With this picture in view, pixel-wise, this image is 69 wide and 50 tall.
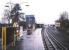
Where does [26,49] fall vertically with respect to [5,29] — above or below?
below

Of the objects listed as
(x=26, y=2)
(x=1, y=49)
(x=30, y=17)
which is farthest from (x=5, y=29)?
(x=30, y=17)

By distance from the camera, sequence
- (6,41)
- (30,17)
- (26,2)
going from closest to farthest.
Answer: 1. (6,41)
2. (26,2)
3. (30,17)

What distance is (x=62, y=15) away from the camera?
85.9 meters

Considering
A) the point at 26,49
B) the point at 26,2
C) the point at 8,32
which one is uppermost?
the point at 26,2

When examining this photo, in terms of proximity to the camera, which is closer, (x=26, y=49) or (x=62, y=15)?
(x=26, y=49)

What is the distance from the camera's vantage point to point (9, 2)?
45.8 m

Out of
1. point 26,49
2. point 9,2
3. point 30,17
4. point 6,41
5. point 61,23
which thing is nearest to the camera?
point 6,41

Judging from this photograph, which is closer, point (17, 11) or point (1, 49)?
point (1, 49)

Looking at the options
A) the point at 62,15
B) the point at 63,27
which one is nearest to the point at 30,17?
the point at 63,27

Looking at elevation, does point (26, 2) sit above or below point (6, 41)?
above

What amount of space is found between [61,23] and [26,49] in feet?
142

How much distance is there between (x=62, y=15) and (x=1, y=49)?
66319mm

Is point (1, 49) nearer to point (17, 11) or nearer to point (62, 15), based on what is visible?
point (62, 15)

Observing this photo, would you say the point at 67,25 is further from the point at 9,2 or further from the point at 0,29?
the point at 0,29
